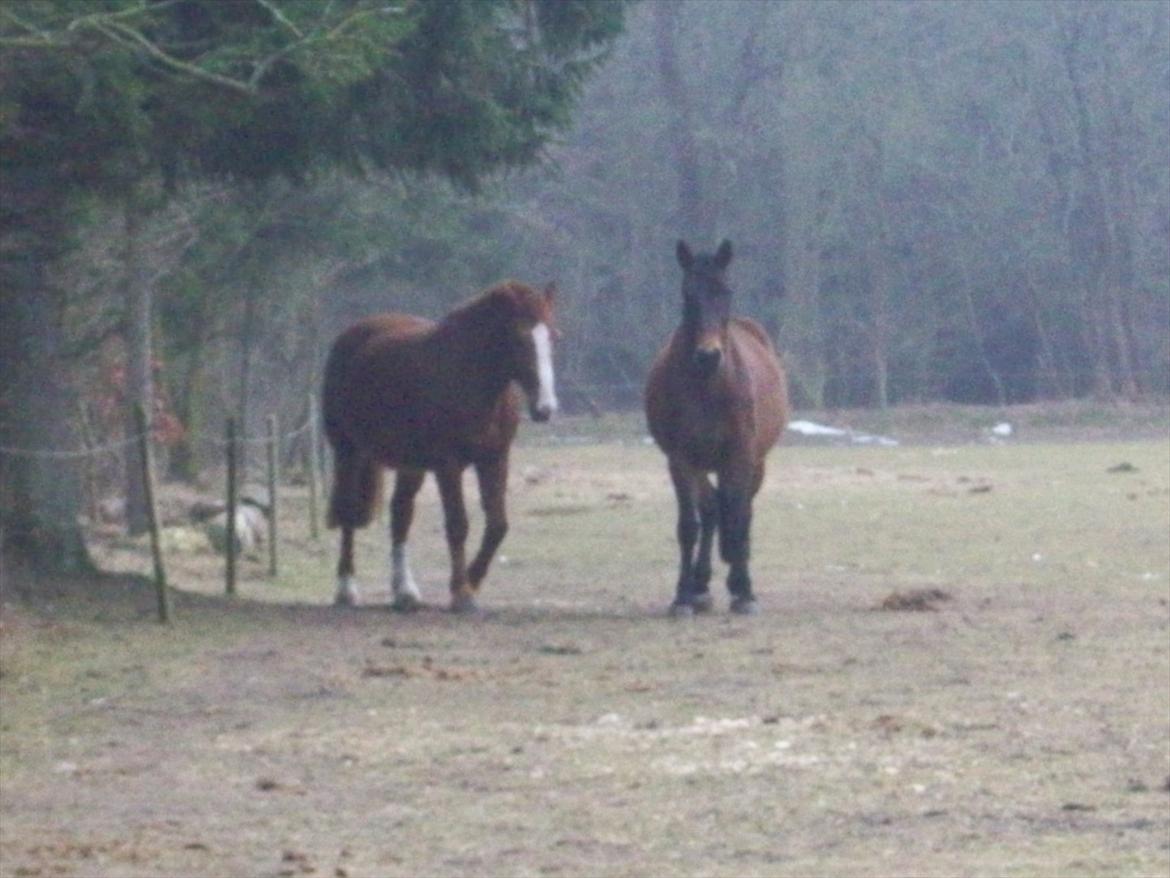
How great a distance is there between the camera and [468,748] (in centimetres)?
1098

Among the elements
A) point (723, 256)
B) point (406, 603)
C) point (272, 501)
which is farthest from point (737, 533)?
point (272, 501)

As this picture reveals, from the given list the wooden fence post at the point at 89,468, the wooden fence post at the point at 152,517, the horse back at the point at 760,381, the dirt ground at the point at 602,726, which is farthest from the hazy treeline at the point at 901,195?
the wooden fence post at the point at 152,517

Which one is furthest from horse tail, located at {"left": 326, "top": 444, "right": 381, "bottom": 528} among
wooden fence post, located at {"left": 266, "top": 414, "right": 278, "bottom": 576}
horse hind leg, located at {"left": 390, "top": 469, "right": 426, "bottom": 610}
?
wooden fence post, located at {"left": 266, "top": 414, "right": 278, "bottom": 576}

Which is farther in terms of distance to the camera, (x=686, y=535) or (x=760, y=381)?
(x=760, y=381)

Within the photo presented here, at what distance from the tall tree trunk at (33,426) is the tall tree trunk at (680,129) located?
4153 centimetres

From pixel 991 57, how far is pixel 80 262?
45.1 metres

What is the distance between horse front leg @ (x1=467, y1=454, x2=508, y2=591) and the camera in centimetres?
1759

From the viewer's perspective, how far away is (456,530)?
1758 cm

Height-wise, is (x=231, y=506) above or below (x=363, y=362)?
below

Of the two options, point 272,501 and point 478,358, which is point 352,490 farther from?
point 478,358

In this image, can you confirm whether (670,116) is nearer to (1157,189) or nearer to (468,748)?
(1157,189)

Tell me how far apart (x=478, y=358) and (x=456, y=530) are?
3.92ft

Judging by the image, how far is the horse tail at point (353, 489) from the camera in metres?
18.9

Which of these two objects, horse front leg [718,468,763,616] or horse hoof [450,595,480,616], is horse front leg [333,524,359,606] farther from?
horse front leg [718,468,763,616]
